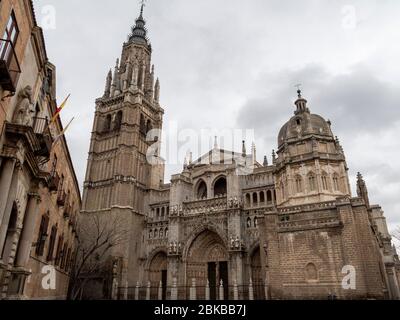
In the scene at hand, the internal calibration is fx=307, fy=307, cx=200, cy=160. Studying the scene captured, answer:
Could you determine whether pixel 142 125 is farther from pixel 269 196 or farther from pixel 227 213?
pixel 269 196

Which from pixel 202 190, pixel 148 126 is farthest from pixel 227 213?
pixel 148 126

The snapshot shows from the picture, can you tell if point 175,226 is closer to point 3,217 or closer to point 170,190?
point 170,190

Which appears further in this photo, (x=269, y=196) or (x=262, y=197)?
(x=262, y=197)

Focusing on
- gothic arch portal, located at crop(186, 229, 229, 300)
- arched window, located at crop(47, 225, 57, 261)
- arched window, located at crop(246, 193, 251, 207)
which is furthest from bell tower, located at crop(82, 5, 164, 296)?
arched window, located at crop(47, 225, 57, 261)

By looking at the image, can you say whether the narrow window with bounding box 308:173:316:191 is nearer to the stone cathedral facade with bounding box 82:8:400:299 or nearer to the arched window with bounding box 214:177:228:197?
the stone cathedral facade with bounding box 82:8:400:299

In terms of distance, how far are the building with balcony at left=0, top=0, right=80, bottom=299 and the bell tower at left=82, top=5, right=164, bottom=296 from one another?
2191 cm

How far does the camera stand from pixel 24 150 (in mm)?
10812

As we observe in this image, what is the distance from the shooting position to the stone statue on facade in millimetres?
10570

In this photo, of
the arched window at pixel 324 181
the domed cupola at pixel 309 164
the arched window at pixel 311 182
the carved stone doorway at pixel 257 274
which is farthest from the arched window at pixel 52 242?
the arched window at pixel 324 181

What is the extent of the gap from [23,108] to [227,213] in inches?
1042

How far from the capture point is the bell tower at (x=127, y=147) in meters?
39.4

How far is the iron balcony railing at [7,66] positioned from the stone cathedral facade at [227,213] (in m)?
17.6
